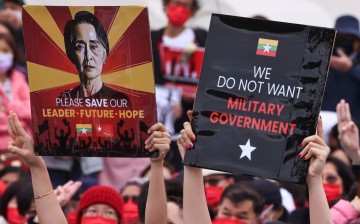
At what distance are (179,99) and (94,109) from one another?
13.4 feet

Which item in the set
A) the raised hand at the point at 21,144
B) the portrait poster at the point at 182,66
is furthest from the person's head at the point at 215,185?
the raised hand at the point at 21,144

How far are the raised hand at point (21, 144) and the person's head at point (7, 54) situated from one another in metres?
3.94

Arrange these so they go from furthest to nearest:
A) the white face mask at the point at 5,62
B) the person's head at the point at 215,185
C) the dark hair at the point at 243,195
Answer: the white face mask at the point at 5,62 < the person's head at the point at 215,185 < the dark hair at the point at 243,195

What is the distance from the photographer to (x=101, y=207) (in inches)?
334

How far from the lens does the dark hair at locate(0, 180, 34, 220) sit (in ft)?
30.5

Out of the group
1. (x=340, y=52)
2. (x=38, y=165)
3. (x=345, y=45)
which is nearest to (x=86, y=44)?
(x=38, y=165)

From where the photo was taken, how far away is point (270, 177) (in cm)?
668

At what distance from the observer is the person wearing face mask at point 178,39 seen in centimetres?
1127

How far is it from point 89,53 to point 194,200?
0.89 meters

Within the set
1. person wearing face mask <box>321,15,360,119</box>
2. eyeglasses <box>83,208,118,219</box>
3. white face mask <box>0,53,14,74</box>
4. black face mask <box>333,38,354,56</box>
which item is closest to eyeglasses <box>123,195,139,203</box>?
eyeglasses <box>83,208,118,219</box>

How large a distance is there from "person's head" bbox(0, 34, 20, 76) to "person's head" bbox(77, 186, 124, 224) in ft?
8.93

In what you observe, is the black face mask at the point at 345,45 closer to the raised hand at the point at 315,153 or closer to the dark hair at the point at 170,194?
the dark hair at the point at 170,194

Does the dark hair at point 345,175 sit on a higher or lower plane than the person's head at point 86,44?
lower

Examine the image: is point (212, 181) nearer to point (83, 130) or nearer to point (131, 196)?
point (131, 196)
